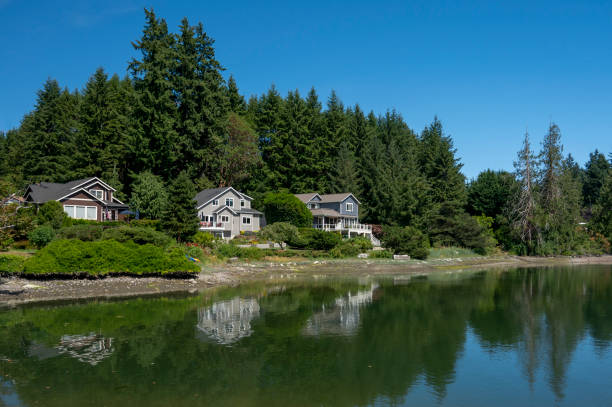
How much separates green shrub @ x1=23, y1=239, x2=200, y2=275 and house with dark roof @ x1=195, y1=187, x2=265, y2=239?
69.0 ft

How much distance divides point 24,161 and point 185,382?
217ft

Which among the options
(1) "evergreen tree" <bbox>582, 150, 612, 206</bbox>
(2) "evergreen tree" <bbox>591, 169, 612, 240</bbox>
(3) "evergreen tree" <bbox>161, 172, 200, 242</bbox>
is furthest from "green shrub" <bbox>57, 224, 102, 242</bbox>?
(1) "evergreen tree" <bbox>582, 150, 612, 206</bbox>

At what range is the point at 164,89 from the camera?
56656mm

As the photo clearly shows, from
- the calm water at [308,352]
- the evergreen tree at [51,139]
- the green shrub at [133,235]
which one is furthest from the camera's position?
the evergreen tree at [51,139]

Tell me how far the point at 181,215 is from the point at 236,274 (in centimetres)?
848

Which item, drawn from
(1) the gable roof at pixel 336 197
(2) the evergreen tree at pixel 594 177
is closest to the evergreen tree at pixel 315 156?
(1) the gable roof at pixel 336 197

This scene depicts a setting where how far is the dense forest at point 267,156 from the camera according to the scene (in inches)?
2280

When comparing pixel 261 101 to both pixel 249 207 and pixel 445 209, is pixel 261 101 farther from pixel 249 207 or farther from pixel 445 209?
pixel 445 209

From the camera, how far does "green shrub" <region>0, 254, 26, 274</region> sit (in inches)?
1069

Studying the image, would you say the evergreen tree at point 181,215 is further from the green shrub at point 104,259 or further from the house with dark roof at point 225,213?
the house with dark roof at point 225,213

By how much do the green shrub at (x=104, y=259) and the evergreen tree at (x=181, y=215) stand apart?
883 cm

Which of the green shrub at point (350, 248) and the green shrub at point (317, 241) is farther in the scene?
the green shrub at point (317, 241)

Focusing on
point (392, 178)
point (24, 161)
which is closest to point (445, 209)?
point (392, 178)

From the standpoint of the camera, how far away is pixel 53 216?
1519 inches
